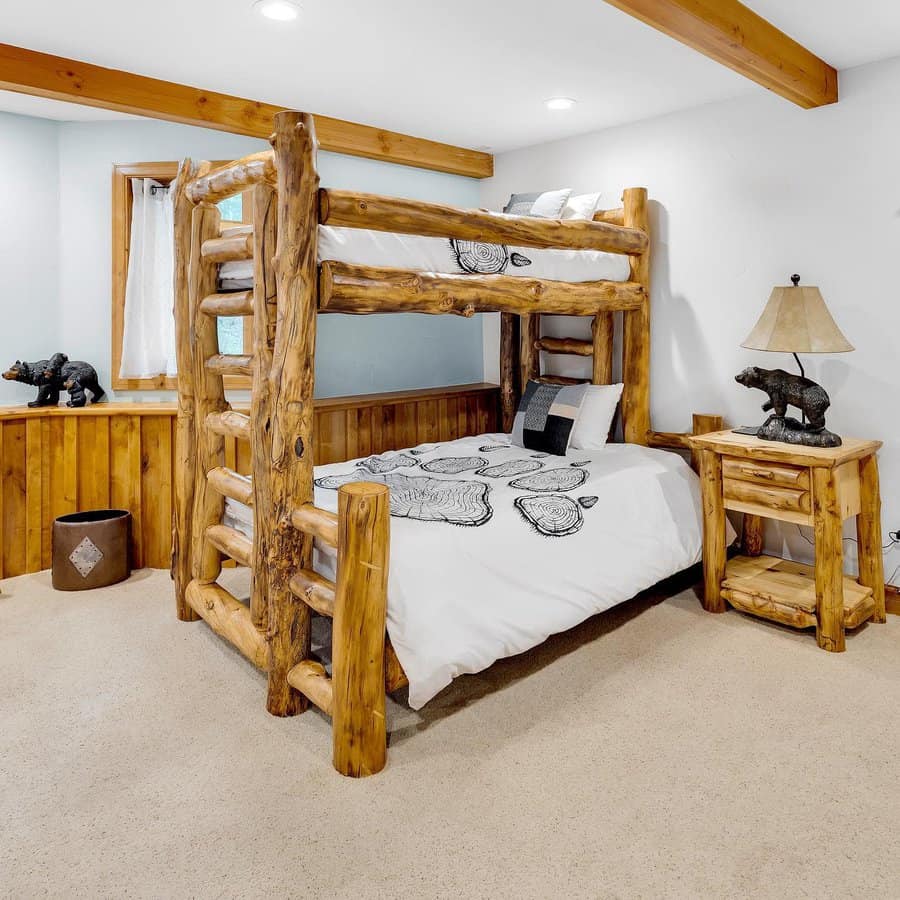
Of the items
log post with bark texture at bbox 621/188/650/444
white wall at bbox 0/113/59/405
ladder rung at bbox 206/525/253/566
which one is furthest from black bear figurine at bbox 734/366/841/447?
white wall at bbox 0/113/59/405

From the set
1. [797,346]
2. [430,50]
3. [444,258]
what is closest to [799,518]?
[797,346]

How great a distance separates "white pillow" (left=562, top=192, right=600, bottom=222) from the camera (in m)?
3.73

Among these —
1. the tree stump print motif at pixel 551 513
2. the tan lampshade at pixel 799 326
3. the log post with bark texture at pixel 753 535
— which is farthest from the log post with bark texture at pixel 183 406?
the log post with bark texture at pixel 753 535

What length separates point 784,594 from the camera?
9.67 ft

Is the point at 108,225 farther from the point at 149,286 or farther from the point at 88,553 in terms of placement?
the point at 88,553

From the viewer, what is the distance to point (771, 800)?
1.88 m

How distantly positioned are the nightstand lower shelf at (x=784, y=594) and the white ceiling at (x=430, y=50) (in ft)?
7.11

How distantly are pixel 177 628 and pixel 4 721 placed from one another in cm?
77

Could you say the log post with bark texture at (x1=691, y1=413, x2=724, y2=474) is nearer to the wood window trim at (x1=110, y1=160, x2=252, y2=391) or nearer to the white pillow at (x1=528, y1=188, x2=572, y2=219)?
the white pillow at (x1=528, y1=188, x2=572, y2=219)

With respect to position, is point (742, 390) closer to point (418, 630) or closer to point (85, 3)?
point (418, 630)

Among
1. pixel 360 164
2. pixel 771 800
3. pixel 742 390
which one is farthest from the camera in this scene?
pixel 360 164

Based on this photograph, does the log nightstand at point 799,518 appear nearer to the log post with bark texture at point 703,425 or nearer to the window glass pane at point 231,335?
the log post with bark texture at point 703,425

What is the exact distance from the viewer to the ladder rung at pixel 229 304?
2.52 meters

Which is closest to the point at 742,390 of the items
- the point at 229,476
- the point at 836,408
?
the point at 836,408
